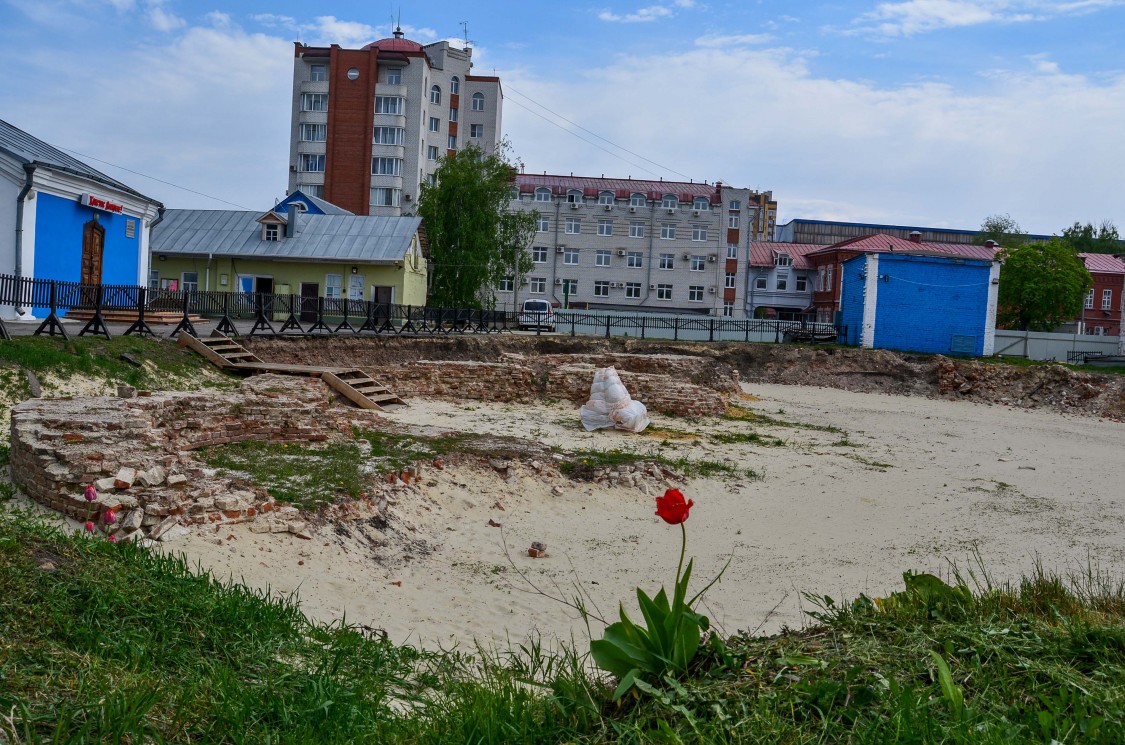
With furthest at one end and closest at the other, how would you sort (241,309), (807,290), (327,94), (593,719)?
(807,290), (327,94), (241,309), (593,719)

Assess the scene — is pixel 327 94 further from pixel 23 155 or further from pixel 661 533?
pixel 661 533

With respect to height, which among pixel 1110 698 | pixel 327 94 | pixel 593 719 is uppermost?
pixel 327 94

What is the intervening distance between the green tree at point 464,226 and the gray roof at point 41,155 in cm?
1952

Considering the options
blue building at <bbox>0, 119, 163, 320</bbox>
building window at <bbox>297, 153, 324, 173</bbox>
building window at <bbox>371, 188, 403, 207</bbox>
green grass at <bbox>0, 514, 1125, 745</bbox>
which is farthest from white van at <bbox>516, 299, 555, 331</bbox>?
green grass at <bbox>0, 514, 1125, 745</bbox>

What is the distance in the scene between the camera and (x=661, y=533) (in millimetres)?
10234

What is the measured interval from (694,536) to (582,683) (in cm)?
654

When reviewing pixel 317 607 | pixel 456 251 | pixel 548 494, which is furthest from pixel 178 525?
→ pixel 456 251

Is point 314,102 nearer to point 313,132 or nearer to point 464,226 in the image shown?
point 313,132

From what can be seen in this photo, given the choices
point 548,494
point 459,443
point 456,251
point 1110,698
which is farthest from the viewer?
point 456,251

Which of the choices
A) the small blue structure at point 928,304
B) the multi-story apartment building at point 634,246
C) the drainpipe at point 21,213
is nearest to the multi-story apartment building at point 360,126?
the multi-story apartment building at point 634,246

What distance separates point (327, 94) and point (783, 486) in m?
53.6

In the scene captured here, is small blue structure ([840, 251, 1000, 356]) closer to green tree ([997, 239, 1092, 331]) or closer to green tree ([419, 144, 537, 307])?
green tree ([997, 239, 1092, 331])

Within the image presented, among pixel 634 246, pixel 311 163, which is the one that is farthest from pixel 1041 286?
pixel 311 163

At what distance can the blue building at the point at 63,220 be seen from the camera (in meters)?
21.5
